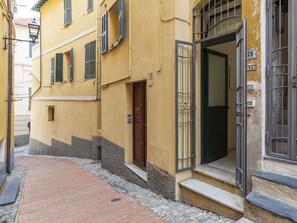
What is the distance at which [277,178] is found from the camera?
308 cm

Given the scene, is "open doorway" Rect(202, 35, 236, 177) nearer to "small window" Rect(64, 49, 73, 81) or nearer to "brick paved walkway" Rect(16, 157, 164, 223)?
"brick paved walkway" Rect(16, 157, 164, 223)

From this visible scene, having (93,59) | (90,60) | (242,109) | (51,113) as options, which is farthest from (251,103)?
(51,113)

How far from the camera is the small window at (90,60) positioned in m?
10.5

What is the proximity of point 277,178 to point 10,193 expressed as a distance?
17.7 ft

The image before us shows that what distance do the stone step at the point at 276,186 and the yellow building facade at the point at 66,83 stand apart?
7528 millimetres

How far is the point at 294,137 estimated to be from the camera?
3.07 m

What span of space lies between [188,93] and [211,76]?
0.77 metres

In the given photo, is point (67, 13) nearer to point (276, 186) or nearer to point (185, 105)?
point (185, 105)

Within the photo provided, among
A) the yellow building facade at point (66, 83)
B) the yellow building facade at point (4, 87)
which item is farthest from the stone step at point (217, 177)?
the yellow building facade at point (66, 83)

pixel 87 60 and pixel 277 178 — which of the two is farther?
pixel 87 60

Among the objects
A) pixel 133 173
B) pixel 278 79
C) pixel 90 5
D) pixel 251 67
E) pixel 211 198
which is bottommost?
pixel 133 173

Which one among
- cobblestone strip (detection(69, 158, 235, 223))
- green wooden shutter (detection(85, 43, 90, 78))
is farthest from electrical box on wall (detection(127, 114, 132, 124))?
green wooden shutter (detection(85, 43, 90, 78))

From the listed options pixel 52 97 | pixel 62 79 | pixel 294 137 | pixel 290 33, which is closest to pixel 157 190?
pixel 294 137

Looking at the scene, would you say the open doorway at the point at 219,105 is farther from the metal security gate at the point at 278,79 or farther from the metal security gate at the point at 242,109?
the metal security gate at the point at 278,79
